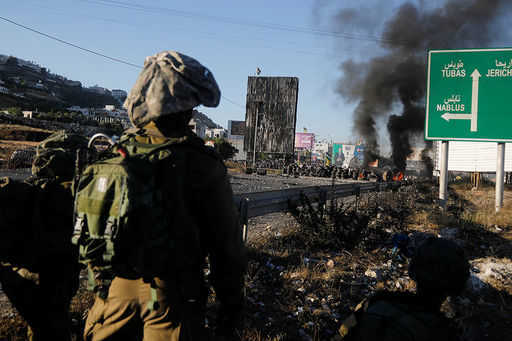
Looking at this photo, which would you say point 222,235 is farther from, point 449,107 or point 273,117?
point 273,117

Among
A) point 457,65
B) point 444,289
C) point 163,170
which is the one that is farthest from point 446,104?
point 163,170

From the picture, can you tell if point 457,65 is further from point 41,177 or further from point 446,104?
point 41,177

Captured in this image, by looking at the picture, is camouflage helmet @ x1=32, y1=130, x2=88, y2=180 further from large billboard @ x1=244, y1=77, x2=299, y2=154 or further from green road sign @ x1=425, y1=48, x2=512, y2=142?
large billboard @ x1=244, y1=77, x2=299, y2=154

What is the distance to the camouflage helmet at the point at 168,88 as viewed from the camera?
1.53 m

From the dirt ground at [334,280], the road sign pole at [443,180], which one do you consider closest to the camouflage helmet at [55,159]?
the dirt ground at [334,280]

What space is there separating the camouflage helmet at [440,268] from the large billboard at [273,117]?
28.6 m

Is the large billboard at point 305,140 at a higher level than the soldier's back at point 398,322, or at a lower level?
higher

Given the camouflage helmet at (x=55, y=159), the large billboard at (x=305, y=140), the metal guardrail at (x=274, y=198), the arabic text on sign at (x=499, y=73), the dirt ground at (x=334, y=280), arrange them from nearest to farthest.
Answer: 1. the camouflage helmet at (x=55, y=159)
2. the dirt ground at (x=334, y=280)
3. the metal guardrail at (x=274, y=198)
4. the arabic text on sign at (x=499, y=73)
5. the large billboard at (x=305, y=140)

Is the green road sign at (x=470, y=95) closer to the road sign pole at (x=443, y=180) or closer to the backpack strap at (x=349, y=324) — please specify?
the road sign pole at (x=443, y=180)

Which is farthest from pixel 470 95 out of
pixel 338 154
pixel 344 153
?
pixel 344 153

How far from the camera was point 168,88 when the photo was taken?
154cm

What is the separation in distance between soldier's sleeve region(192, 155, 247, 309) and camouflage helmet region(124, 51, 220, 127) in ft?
0.94

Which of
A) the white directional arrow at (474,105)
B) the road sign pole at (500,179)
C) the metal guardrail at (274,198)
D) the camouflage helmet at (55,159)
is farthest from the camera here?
the road sign pole at (500,179)

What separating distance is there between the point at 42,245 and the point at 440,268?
6.78ft
